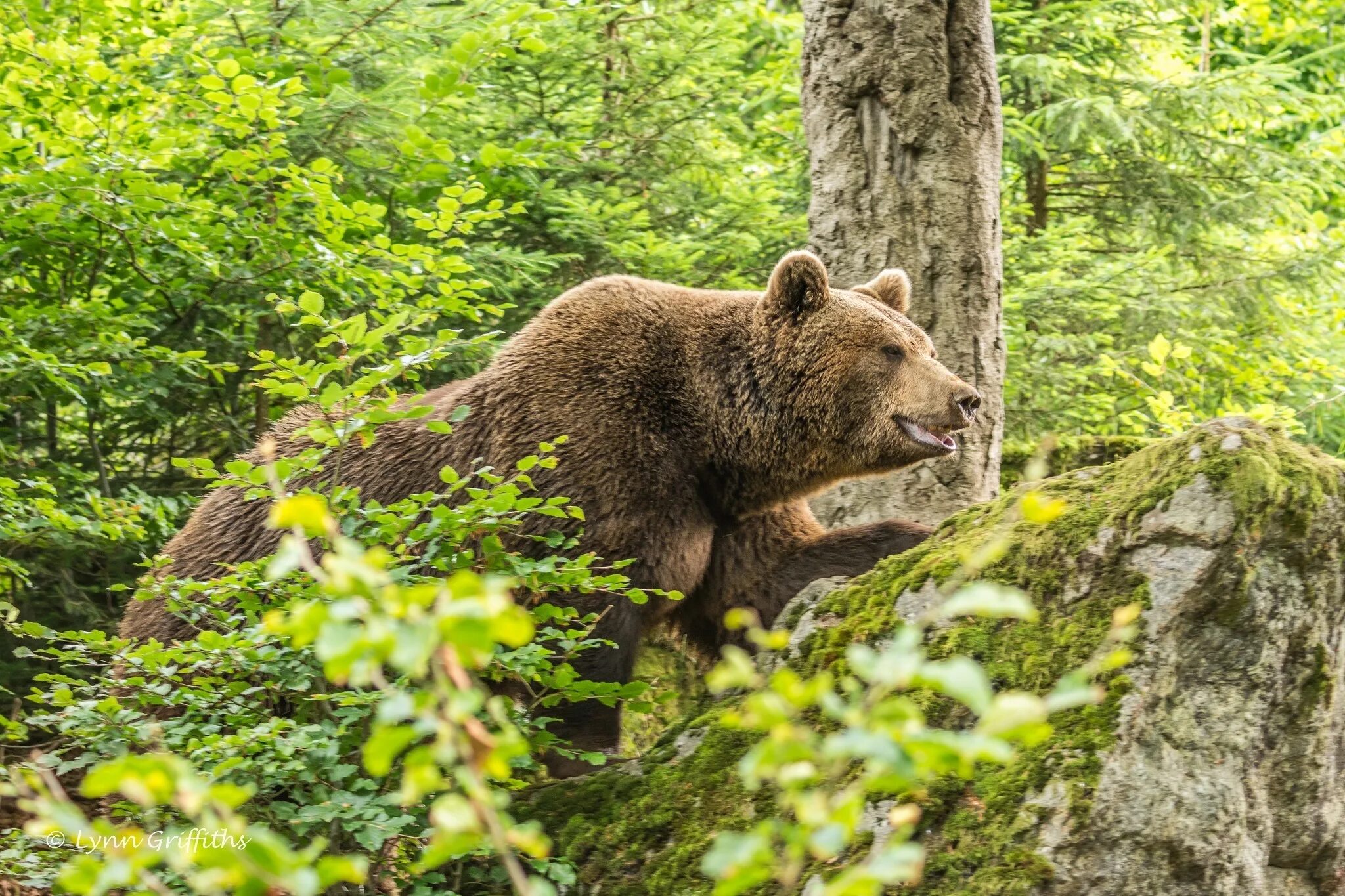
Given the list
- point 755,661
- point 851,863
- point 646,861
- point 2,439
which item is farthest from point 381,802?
point 2,439

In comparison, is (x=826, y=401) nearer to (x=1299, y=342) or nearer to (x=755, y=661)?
(x=755, y=661)

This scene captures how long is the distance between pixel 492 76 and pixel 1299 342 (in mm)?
6566

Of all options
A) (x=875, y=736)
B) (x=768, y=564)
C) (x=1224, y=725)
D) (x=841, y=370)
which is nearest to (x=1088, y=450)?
(x=841, y=370)

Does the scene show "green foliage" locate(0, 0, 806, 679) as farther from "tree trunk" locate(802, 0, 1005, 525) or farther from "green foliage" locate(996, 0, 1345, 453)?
"green foliage" locate(996, 0, 1345, 453)

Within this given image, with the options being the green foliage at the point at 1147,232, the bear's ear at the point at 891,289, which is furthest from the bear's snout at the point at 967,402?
the green foliage at the point at 1147,232

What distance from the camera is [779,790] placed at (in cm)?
351

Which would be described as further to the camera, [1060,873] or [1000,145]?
[1000,145]

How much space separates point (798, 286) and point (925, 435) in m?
0.79

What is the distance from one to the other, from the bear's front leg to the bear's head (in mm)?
289

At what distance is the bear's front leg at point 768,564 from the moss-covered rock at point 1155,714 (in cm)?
130

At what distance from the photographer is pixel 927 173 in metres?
5.79

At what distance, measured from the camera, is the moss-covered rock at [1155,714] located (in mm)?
3084

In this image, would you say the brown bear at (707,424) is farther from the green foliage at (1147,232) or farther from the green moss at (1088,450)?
the green foliage at (1147,232)

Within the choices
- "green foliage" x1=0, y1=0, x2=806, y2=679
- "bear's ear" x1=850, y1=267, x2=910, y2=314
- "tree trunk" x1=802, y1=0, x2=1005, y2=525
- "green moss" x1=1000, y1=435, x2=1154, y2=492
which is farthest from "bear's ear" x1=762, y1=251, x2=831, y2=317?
"green moss" x1=1000, y1=435, x2=1154, y2=492
